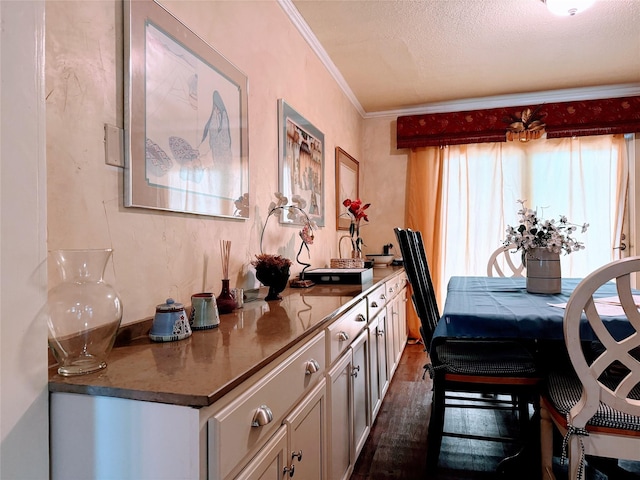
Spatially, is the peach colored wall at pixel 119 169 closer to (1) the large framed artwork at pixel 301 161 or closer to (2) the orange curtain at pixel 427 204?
(1) the large framed artwork at pixel 301 161

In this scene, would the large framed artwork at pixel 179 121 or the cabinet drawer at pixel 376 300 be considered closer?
the large framed artwork at pixel 179 121

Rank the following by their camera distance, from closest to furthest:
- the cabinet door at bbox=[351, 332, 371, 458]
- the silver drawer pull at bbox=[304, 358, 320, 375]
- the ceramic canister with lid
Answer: the ceramic canister with lid < the silver drawer pull at bbox=[304, 358, 320, 375] < the cabinet door at bbox=[351, 332, 371, 458]

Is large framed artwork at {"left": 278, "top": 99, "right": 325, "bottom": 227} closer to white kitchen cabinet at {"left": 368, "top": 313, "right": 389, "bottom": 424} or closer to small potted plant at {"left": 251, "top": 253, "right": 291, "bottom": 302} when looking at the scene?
small potted plant at {"left": 251, "top": 253, "right": 291, "bottom": 302}

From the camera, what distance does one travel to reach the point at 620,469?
1.83m

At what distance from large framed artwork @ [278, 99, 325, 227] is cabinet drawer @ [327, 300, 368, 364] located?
2.41ft

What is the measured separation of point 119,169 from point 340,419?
1.23m

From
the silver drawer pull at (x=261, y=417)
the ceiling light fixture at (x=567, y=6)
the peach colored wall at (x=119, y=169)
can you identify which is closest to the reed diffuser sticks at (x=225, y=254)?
the peach colored wall at (x=119, y=169)

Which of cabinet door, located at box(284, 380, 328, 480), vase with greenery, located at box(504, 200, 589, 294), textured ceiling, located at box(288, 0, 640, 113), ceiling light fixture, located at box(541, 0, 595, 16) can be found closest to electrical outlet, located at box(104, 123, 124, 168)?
cabinet door, located at box(284, 380, 328, 480)

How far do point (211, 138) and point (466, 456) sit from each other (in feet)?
6.33

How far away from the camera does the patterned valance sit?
3918 millimetres

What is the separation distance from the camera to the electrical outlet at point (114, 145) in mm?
1178

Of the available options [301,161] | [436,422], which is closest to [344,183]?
[301,161]

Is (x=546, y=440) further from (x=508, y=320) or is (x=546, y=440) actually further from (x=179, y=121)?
(x=179, y=121)

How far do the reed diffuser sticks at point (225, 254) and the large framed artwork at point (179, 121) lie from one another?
0.13m
